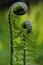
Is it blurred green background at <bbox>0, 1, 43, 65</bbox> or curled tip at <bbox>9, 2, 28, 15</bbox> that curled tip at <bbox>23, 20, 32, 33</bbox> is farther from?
blurred green background at <bbox>0, 1, 43, 65</bbox>

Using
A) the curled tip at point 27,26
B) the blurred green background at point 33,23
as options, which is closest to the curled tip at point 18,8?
the curled tip at point 27,26

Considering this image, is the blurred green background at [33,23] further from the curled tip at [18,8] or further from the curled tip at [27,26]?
the curled tip at [18,8]

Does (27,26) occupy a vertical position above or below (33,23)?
above

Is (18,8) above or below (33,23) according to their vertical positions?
above

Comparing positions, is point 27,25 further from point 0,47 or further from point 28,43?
point 0,47

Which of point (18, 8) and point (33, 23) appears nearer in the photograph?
point (18, 8)

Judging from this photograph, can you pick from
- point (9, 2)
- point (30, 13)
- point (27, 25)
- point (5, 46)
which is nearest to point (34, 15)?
point (30, 13)

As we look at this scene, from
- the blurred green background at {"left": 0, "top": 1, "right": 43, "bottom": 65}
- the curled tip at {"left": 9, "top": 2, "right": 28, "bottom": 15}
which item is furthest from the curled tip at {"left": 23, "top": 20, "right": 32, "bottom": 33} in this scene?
the blurred green background at {"left": 0, "top": 1, "right": 43, "bottom": 65}

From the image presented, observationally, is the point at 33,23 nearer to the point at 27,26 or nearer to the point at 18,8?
the point at 27,26

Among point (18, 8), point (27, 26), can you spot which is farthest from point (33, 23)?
point (18, 8)

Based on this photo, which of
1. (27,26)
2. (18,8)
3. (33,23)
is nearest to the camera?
(18,8)

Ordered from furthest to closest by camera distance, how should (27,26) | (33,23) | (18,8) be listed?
(33,23)
(27,26)
(18,8)
